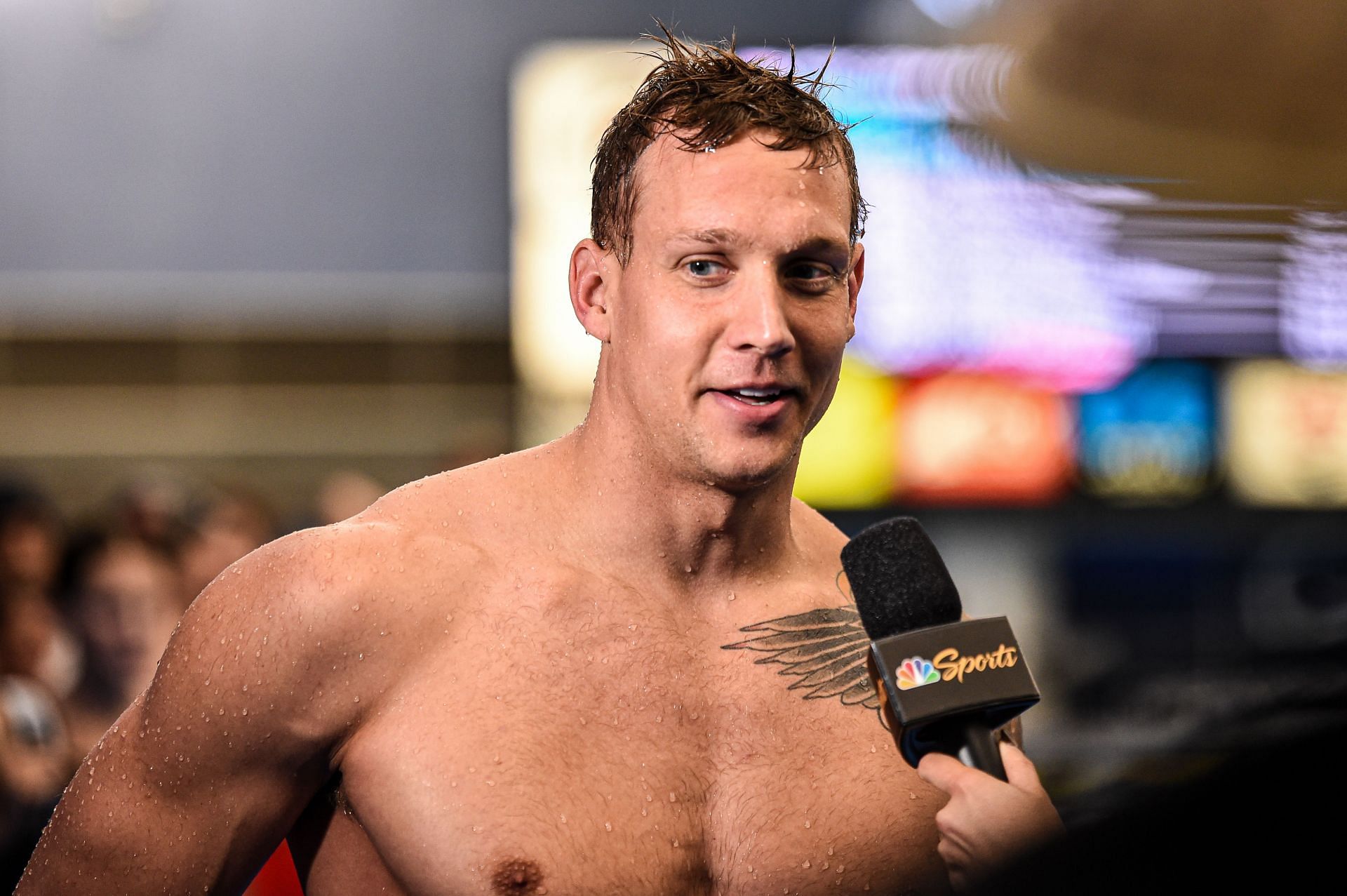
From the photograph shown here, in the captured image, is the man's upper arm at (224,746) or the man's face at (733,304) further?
the man's face at (733,304)

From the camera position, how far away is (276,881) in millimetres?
2590

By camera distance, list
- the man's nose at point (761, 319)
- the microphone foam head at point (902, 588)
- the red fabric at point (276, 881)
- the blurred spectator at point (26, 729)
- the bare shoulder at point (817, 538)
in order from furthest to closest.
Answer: the blurred spectator at point (26, 729)
the red fabric at point (276, 881)
the bare shoulder at point (817, 538)
the man's nose at point (761, 319)
the microphone foam head at point (902, 588)

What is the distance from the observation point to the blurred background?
23.2 ft

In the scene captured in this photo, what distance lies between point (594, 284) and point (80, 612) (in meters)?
3.13

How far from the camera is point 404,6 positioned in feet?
25.1

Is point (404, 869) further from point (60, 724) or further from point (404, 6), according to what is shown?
point (404, 6)

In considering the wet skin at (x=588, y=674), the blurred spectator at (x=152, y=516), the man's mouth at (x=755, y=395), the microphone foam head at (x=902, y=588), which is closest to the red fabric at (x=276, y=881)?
the wet skin at (x=588, y=674)

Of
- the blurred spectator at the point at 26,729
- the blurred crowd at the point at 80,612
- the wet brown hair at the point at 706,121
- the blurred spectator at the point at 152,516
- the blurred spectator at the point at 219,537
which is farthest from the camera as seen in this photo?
the blurred spectator at the point at 152,516

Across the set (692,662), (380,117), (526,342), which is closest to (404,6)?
(380,117)

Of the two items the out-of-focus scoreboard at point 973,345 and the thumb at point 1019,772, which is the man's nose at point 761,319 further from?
the out-of-focus scoreboard at point 973,345

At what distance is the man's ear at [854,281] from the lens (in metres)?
1.84

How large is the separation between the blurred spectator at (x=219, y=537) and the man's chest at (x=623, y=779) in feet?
8.77

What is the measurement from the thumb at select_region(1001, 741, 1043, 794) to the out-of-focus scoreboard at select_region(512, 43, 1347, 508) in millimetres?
5580

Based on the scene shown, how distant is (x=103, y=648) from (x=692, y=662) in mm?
3186
